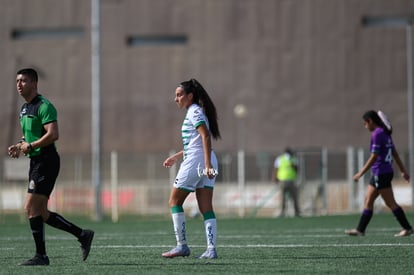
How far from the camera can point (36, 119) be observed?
1163 centimetres

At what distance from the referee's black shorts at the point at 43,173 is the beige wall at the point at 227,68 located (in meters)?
38.9

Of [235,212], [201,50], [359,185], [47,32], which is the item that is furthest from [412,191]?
[47,32]

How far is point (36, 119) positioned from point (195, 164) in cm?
195

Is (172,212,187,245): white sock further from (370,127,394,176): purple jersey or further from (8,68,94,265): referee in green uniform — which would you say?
(370,127,394,176): purple jersey

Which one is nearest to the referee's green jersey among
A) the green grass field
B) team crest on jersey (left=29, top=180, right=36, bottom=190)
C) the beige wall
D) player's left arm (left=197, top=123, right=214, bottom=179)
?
team crest on jersey (left=29, top=180, right=36, bottom=190)

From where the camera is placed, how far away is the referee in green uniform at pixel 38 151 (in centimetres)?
1147

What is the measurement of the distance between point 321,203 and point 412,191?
3.59 m

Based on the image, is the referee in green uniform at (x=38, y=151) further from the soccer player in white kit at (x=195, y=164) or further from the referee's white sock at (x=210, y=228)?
Answer: the referee's white sock at (x=210, y=228)

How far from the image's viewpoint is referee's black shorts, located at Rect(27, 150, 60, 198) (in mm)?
11500

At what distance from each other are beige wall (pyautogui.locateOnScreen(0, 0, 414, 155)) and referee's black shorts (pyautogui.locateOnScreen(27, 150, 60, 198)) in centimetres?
3891

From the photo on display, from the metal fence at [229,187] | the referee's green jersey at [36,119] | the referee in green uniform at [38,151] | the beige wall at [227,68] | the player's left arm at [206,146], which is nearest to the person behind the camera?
the referee in green uniform at [38,151]

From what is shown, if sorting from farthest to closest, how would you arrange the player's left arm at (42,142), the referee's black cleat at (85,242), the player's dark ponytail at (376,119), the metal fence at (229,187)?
the metal fence at (229,187), the player's dark ponytail at (376,119), the referee's black cleat at (85,242), the player's left arm at (42,142)

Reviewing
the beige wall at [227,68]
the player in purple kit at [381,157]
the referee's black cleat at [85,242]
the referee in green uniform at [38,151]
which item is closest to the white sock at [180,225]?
the referee's black cleat at [85,242]

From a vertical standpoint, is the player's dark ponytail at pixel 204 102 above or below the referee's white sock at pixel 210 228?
above
